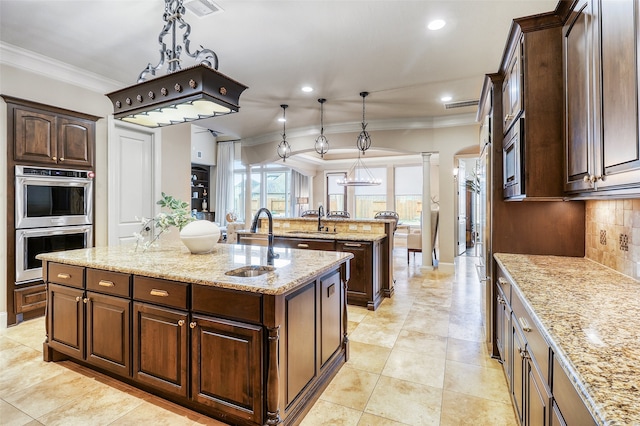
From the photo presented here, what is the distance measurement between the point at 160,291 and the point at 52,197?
2.67 m

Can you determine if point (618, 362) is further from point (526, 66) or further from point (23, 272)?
point (23, 272)

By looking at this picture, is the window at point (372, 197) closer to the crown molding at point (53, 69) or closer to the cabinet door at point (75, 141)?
the crown molding at point (53, 69)

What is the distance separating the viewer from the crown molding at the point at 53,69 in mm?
3320

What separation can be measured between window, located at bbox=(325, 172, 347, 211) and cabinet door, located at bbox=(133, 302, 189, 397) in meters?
10.2

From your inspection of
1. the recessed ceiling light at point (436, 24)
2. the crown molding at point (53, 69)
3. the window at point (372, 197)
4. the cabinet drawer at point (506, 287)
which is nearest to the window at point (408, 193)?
the window at point (372, 197)

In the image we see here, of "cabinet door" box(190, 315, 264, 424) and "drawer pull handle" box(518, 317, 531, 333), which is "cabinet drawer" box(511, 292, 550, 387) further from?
"cabinet door" box(190, 315, 264, 424)

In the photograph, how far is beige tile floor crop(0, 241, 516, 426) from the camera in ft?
6.51

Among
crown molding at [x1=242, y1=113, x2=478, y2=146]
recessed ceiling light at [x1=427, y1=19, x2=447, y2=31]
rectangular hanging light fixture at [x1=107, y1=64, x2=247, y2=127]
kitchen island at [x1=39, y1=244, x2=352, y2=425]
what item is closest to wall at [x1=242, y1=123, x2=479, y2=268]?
crown molding at [x1=242, y1=113, x2=478, y2=146]

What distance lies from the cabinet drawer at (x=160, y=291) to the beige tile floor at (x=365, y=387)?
70 cm

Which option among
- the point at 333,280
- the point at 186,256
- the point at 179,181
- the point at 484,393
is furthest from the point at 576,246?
the point at 179,181

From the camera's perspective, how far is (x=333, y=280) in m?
2.44

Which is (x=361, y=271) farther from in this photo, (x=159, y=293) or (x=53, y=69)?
(x=53, y=69)

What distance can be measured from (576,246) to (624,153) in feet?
4.74

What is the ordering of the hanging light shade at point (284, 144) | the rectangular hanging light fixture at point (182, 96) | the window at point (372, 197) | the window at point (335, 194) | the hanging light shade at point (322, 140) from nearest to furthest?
the rectangular hanging light fixture at point (182, 96) → the hanging light shade at point (322, 140) → the hanging light shade at point (284, 144) → the window at point (372, 197) → the window at point (335, 194)
